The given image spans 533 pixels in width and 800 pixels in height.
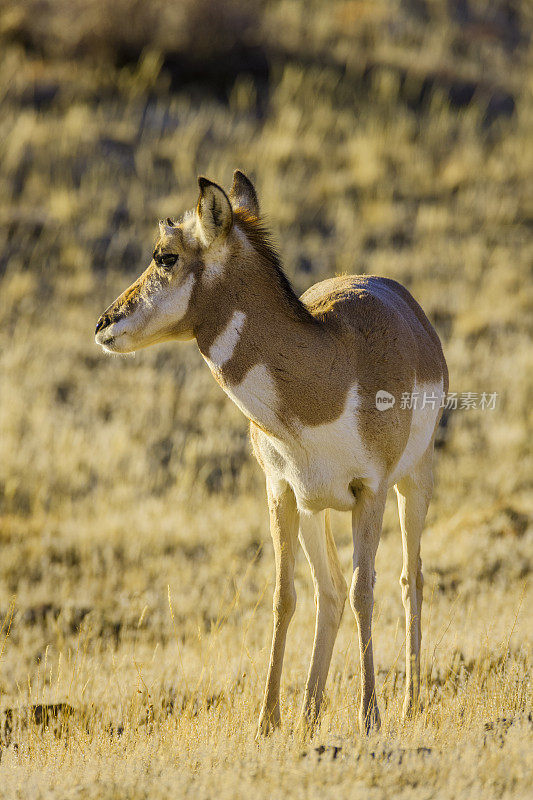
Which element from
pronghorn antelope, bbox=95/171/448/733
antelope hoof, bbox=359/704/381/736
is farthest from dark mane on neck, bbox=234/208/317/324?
antelope hoof, bbox=359/704/381/736

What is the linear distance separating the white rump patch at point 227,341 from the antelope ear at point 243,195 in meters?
0.65

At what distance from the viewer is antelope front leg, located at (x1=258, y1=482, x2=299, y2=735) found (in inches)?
192

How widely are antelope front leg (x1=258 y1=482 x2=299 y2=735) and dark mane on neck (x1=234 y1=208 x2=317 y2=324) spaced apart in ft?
3.20

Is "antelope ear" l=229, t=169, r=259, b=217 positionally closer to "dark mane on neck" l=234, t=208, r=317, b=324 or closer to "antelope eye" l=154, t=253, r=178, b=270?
"dark mane on neck" l=234, t=208, r=317, b=324

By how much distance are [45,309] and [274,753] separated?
1139 cm

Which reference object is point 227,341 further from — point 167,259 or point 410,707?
point 410,707

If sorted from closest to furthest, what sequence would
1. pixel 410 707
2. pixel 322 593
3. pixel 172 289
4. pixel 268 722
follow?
pixel 172 289, pixel 268 722, pixel 410 707, pixel 322 593

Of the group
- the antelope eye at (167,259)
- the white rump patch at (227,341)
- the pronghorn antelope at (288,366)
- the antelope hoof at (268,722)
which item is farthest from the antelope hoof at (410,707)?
the antelope eye at (167,259)

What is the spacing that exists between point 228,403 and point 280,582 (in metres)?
7.93

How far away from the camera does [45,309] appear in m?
14.7

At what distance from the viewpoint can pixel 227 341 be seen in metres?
4.25

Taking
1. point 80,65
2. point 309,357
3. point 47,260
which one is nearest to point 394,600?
point 309,357

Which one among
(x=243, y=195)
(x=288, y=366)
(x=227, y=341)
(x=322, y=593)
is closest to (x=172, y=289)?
(x=227, y=341)

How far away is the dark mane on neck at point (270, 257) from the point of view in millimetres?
4383
